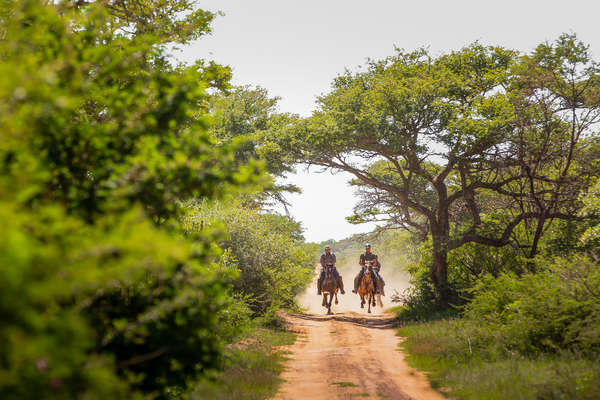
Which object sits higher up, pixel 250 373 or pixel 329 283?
pixel 329 283

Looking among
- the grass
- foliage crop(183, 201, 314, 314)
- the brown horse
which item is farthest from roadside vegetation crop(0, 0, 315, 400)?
the brown horse

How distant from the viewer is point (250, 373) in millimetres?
9406

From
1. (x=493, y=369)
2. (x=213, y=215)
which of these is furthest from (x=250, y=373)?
(x=213, y=215)

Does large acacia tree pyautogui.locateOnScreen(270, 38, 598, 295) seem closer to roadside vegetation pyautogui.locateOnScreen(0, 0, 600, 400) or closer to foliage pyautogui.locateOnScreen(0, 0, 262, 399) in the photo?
roadside vegetation pyautogui.locateOnScreen(0, 0, 600, 400)

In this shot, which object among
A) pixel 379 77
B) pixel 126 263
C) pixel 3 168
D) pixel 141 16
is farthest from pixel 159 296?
pixel 379 77

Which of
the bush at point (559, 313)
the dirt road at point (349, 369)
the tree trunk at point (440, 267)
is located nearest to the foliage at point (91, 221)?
the dirt road at point (349, 369)

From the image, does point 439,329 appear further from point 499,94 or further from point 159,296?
point 159,296

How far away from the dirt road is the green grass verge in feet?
1.80

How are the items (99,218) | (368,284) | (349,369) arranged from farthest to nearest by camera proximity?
1. (368,284)
2. (349,369)
3. (99,218)

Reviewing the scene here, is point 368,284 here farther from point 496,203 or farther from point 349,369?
point 349,369

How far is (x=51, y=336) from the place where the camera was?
1907 mm

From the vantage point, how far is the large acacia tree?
15.9 m

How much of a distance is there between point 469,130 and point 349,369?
11.6 meters

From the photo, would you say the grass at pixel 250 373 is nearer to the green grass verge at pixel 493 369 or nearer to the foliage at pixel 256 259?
the green grass verge at pixel 493 369
